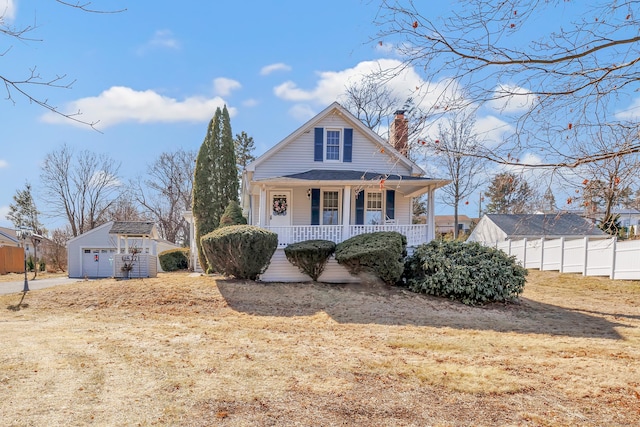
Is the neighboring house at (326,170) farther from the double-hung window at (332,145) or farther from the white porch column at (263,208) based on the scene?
the white porch column at (263,208)

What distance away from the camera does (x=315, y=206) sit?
579 inches

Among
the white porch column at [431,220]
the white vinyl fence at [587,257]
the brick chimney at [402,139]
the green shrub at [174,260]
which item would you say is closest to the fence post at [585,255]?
the white vinyl fence at [587,257]

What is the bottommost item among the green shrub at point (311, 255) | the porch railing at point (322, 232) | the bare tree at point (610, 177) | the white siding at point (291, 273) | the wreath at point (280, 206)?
the white siding at point (291, 273)

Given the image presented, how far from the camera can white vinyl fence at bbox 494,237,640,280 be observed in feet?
49.1

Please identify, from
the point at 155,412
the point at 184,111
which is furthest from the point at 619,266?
the point at 184,111

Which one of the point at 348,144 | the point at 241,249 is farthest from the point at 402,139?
the point at 348,144

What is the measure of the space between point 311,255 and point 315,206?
302cm

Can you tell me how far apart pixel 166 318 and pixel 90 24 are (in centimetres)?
665

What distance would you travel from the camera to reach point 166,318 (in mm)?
8680

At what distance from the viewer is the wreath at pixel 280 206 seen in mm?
14805

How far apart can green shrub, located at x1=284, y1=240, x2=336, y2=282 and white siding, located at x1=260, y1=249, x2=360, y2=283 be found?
0.89 ft

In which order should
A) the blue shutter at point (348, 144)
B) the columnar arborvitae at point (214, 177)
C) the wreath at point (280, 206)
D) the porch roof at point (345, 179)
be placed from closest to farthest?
the porch roof at point (345, 179)
the wreath at point (280, 206)
the blue shutter at point (348, 144)
the columnar arborvitae at point (214, 177)

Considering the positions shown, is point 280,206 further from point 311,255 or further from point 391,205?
point 391,205

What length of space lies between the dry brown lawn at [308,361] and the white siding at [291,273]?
1.82m
